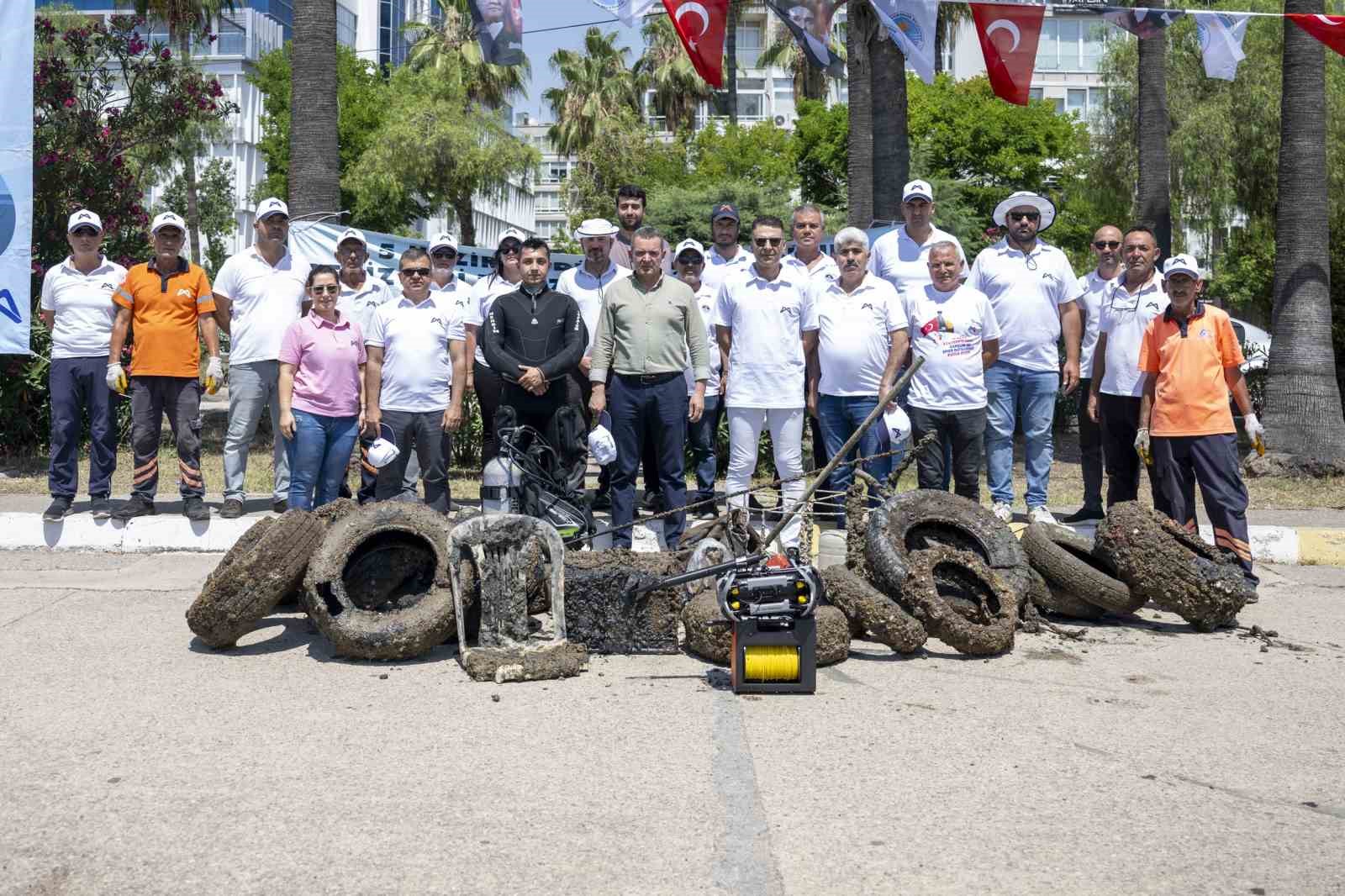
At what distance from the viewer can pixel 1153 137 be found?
1691cm

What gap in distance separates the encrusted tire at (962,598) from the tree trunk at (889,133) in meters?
8.91

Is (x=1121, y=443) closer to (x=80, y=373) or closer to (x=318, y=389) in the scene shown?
(x=318, y=389)

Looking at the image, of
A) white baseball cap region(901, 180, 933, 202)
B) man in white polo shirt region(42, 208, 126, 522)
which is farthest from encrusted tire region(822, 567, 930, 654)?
man in white polo shirt region(42, 208, 126, 522)

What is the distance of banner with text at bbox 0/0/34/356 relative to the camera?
10.3m

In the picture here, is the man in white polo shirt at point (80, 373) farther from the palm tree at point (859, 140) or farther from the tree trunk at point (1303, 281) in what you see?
the tree trunk at point (1303, 281)

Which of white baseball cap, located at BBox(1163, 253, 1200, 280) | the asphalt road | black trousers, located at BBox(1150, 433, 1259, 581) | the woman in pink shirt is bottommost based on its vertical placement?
the asphalt road

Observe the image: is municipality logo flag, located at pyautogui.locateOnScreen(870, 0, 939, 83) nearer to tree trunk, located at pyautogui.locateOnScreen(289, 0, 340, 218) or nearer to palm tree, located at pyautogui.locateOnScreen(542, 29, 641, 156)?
tree trunk, located at pyautogui.locateOnScreen(289, 0, 340, 218)

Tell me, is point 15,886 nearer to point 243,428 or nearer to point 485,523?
point 485,523

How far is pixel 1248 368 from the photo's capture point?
64.1 ft

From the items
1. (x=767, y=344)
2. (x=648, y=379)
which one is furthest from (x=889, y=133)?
(x=648, y=379)

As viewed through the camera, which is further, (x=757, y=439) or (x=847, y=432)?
(x=847, y=432)

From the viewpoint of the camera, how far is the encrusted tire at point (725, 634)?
21.1 feet

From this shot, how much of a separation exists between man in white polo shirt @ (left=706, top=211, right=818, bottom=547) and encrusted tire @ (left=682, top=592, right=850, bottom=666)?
7.01ft

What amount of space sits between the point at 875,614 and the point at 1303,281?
10087 millimetres
